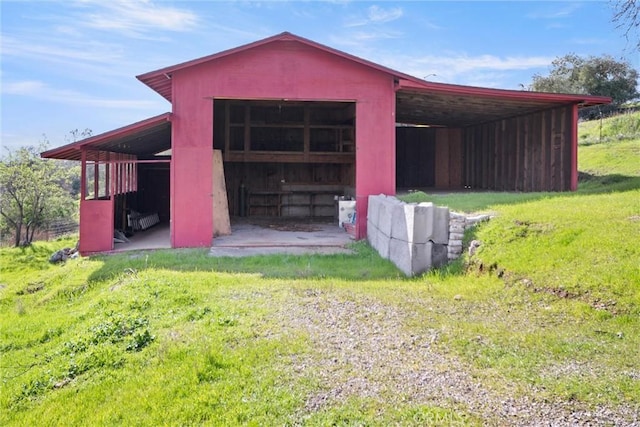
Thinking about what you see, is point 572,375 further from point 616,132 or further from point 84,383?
point 616,132

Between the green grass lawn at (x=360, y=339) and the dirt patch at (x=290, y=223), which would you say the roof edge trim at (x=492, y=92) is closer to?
the green grass lawn at (x=360, y=339)

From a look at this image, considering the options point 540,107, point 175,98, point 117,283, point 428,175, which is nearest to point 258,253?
point 117,283

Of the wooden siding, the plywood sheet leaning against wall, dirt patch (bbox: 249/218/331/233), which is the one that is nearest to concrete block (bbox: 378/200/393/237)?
dirt patch (bbox: 249/218/331/233)

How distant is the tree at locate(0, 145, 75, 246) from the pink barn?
30.0ft

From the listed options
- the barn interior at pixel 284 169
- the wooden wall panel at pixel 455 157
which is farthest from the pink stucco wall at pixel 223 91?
the wooden wall panel at pixel 455 157

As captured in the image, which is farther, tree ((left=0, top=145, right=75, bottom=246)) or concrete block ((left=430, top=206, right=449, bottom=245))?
tree ((left=0, top=145, right=75, bottom=246))

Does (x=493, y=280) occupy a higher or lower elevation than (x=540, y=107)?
lower

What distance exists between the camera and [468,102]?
13102mm

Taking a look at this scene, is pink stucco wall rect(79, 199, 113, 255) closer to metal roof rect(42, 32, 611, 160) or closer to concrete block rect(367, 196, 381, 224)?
metal roof rect(42, 32, 611, 160)

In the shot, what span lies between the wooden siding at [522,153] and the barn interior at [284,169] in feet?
16.0

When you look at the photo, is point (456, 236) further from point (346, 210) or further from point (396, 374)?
point (346, 210)

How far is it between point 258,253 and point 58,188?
19401mm

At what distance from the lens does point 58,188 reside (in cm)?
2545

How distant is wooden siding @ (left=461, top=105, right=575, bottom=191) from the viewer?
12477mm
